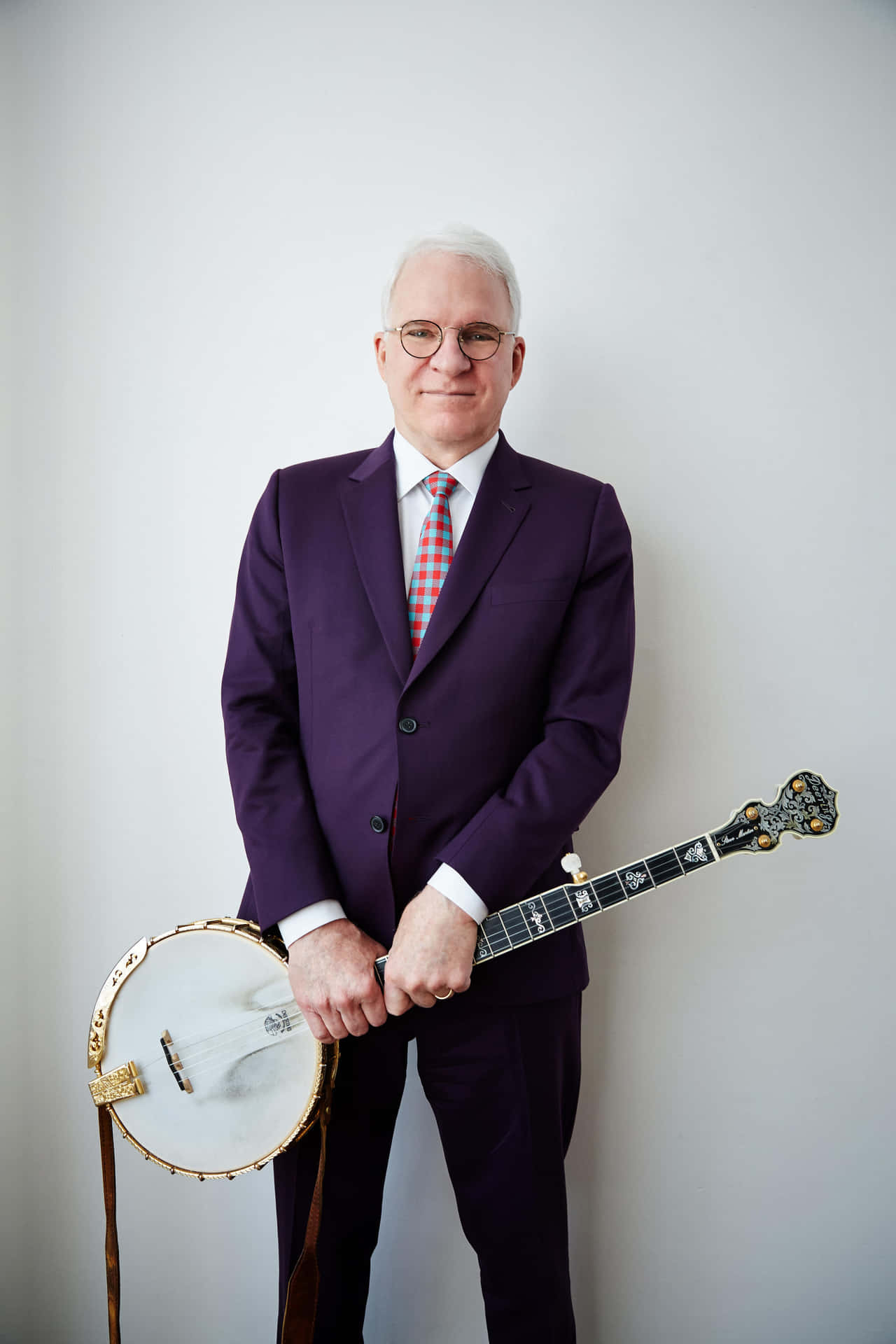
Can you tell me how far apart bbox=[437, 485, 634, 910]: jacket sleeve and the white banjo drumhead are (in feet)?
1.28

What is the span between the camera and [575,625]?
1.40 meters

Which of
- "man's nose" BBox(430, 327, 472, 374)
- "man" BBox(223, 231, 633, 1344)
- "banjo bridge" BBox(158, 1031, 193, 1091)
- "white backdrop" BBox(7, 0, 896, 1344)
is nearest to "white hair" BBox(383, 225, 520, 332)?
"man" BBox(223, 231, 633, 1344)

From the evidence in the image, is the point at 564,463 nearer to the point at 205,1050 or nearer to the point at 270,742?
the point at 270,742

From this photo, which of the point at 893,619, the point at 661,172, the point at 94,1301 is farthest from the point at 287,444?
the point at 94,1301

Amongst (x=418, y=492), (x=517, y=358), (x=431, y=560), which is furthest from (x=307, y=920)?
(x=517, y=358)

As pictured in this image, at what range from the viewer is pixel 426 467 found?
1.42 m

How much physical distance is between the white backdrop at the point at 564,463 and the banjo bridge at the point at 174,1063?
1.77 feet

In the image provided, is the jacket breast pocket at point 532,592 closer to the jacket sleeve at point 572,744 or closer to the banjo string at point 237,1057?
the jacket sleeve at point 572,744

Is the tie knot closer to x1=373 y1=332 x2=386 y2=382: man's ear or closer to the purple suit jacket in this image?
the purple suit jacket

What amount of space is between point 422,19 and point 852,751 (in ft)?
5.97

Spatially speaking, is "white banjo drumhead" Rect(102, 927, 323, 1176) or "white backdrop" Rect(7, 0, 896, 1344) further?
"white backdrop" Rect(7, 0, 896, 1344)

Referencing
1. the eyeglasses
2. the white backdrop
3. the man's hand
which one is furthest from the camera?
the white backdrop

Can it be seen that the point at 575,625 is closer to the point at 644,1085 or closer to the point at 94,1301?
the point at 644,1085

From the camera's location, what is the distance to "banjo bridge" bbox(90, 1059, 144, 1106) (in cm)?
137
